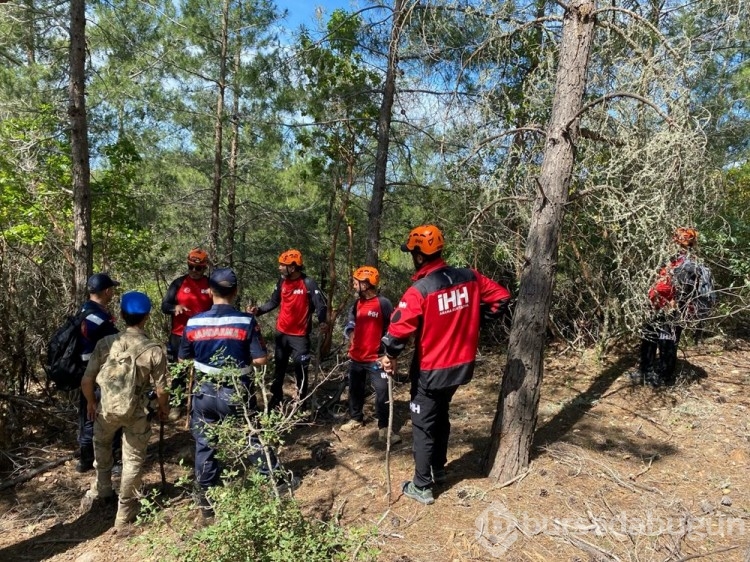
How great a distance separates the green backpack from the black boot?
1.21 m

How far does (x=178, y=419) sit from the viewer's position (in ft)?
18.7

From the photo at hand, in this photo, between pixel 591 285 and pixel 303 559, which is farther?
pixel 591 285

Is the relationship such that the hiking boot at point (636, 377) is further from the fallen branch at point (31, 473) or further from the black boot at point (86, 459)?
the fallen branch at point (31, 473)

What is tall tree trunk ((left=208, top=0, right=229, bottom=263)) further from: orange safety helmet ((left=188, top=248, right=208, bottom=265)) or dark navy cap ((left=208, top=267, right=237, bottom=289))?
dark navy cap ((left=208, top=267, right=237, bottom=289))

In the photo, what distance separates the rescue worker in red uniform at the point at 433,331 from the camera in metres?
3.46

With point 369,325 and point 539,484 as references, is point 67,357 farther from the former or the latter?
point 539,484

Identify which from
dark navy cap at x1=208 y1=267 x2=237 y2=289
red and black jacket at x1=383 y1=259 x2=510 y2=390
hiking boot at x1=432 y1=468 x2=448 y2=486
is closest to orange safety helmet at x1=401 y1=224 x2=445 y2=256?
red and black jacket at x1=383 y1=259 x2=510 y2=390

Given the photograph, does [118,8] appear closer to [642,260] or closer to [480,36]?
[480,36]

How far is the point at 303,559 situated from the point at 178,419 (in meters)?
3.73

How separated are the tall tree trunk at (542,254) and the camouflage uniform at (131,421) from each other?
2748mm

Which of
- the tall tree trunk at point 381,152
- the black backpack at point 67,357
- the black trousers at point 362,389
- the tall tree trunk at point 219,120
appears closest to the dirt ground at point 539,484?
the black trousers at point 362,389

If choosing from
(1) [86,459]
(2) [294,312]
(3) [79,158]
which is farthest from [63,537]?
(3) [79,158]

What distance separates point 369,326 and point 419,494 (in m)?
1.81

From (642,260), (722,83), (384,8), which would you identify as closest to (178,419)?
(642,260)
